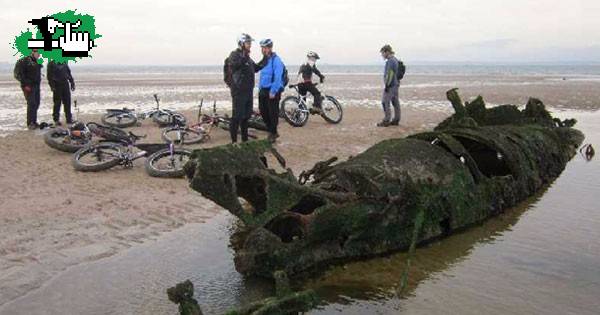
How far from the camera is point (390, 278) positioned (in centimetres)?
514

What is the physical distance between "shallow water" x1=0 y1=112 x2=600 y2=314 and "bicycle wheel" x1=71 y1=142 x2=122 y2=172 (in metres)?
3.47

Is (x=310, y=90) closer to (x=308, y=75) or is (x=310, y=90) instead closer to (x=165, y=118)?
(x=308, y=75)

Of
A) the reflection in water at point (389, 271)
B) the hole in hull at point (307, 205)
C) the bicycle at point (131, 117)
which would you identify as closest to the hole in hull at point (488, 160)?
the reflection in water at point (389, 271)

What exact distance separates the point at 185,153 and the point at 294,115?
276 inches

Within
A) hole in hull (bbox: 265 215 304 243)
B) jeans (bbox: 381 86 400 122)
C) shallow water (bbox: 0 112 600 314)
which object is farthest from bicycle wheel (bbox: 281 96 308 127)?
hole in hull (bbox: 265 215 304 243)

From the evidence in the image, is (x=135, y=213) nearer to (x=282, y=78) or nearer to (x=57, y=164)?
(x=57, y=164)

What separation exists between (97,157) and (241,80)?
10.2ft

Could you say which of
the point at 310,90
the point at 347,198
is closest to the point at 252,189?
the point at 347,198

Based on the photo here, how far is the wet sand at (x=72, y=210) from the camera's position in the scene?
551 cm

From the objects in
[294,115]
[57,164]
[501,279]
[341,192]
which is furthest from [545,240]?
[294,115]

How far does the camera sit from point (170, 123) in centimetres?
1588

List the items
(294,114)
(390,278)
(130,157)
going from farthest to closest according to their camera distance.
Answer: (294,114), (130,157), (390,278)

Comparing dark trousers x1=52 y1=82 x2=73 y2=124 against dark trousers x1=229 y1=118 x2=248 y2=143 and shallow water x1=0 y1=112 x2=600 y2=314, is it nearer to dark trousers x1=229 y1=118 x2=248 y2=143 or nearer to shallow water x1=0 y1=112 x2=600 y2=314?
dark trousers x1=229 y1=118 x2=248 y2=143

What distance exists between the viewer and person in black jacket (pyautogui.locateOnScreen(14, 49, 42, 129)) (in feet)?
47.4
